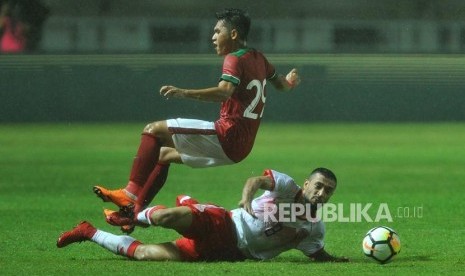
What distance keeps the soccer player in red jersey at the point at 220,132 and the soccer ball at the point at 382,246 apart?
53.4 inches

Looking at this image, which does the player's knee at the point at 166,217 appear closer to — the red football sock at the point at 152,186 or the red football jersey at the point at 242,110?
the red football sock at the point at 152,186

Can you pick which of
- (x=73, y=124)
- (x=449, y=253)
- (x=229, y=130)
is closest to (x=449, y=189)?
(x=449, y=253)

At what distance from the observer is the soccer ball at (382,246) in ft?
31.5

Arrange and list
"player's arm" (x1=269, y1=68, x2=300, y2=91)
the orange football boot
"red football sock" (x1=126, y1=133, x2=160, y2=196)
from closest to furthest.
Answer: the orange football boot < "red football sock" (x1=126, y1=133, x2=160, y2=196) < "player's arm" (x1=269, y1=68, x2=300, y2=91)

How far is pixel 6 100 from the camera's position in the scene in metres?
30.7

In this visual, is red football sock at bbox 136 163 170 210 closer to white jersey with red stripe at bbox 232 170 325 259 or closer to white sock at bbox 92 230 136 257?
white sock at bbox 92 230 136 257

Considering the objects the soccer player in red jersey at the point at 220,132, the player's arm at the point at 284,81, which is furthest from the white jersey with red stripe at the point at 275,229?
the player's arm at the point at 284,81

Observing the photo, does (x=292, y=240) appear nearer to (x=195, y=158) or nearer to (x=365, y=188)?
(x=195, y=158)

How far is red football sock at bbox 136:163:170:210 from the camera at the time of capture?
1008cm

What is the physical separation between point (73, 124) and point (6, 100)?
1871 millimetres

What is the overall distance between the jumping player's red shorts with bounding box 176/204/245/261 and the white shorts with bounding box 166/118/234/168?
2.07 ft

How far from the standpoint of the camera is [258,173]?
19328 millimetres

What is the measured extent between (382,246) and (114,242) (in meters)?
2.21

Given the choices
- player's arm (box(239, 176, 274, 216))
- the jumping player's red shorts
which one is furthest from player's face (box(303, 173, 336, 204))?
the jumping player's red shorts
